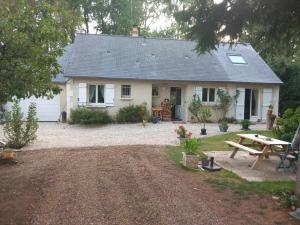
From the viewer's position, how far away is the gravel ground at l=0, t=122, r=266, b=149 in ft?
46.5

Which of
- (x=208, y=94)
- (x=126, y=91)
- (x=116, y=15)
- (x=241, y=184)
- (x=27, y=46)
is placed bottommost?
(x=241, y=184)

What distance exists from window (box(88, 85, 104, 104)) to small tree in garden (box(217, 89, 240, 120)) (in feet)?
23.4

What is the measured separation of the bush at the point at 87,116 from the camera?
66.9ft

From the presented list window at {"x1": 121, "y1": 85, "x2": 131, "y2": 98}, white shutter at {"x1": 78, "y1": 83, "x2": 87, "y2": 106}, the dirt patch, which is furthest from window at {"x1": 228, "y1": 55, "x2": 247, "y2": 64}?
the dirt patch

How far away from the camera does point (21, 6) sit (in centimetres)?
644

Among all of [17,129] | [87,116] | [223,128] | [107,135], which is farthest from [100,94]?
[17,129]

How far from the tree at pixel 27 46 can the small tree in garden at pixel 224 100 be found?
1729 centimetres

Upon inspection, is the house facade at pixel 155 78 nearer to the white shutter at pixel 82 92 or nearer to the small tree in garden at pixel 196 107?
the white shutter at pixel 82 92

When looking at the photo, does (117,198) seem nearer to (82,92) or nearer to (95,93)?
(82,92)

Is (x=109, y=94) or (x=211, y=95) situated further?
(x=211, y=95)

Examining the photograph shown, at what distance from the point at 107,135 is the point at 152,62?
863 centimetres

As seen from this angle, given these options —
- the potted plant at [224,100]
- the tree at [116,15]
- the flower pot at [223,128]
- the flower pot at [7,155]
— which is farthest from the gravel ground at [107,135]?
the tree at [116,15]

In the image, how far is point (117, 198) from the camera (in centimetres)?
670

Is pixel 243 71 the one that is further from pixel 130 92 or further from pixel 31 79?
pixel 31 79
